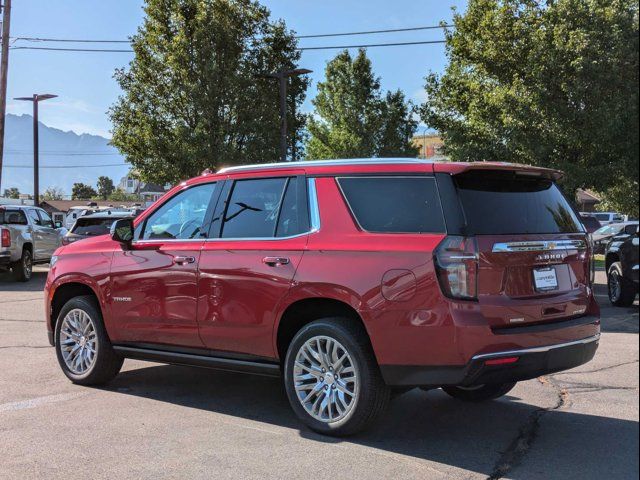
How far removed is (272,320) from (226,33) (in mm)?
20413

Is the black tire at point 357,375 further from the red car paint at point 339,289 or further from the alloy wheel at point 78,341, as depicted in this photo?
the alloy wheel at point 78,341

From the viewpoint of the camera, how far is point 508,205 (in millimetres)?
4344

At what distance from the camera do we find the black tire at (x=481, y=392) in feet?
17.7

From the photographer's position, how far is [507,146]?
55.7 feet

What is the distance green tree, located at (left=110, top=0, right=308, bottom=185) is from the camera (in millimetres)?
23062

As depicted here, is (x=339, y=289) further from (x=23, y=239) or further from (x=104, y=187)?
(x=104, y=187)

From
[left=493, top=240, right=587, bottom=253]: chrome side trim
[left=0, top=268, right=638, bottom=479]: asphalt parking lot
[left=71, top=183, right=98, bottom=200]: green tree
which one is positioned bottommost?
[left=0, top=268, right=638, bottom=479]: asphalt parking lot

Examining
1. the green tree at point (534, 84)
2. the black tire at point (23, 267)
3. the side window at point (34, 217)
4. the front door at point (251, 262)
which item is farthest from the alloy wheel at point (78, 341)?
the side window at point (34, 217)

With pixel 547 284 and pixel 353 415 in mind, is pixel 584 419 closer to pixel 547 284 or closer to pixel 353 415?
pixel 547 284

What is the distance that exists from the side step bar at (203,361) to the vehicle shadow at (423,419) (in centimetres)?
41

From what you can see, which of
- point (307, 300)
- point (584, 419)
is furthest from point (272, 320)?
point (584, 419)

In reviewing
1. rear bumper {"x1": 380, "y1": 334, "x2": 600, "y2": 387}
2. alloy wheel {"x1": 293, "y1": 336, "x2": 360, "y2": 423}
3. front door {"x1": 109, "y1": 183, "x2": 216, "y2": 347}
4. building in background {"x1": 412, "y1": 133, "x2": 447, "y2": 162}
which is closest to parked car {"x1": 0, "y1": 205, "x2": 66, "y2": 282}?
building in background {"x1": 412, "y1": 133, "x2": 447, "y2": 162}

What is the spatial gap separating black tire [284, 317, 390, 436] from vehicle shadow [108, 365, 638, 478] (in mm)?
111

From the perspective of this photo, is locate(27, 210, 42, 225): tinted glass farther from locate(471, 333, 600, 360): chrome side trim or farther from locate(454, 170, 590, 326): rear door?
locate(471, 333, 600, 360): chrome side trim
